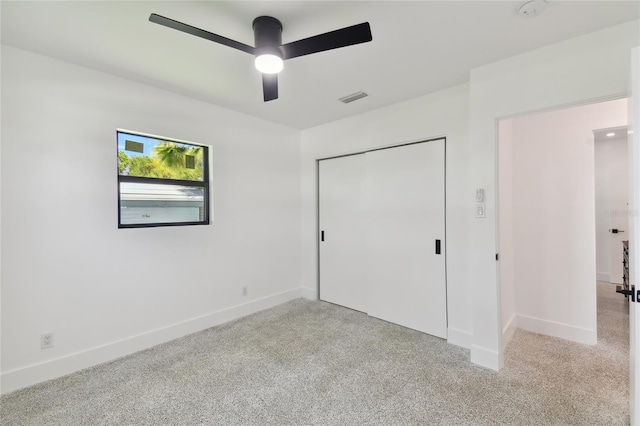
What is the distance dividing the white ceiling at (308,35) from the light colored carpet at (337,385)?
261 cm

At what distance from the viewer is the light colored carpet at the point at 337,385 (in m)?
1.82

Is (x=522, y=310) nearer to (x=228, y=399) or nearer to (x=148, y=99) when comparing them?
(x=228, y=399)

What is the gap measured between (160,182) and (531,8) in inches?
134

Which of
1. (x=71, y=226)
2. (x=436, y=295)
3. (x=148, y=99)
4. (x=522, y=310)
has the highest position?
(x=148, y=99)

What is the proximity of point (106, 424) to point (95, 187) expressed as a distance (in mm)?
1846

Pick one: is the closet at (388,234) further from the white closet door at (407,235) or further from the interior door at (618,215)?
the interior door at (618,215)

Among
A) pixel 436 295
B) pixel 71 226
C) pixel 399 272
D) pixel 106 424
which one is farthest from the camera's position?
pixel 399 272

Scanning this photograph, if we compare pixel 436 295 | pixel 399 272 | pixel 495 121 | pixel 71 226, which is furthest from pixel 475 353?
pixel 71 226

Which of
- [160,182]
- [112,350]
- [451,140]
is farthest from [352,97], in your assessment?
[112,350]

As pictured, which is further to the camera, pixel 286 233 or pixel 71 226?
pixel 286 233

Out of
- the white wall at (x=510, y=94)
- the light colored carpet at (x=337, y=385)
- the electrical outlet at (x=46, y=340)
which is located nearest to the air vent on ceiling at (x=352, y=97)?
the white wall at (x=510, y=94)

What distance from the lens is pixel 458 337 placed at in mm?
2770

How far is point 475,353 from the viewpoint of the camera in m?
2.43

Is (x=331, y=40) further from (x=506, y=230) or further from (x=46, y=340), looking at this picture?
(x=46, y=340)
